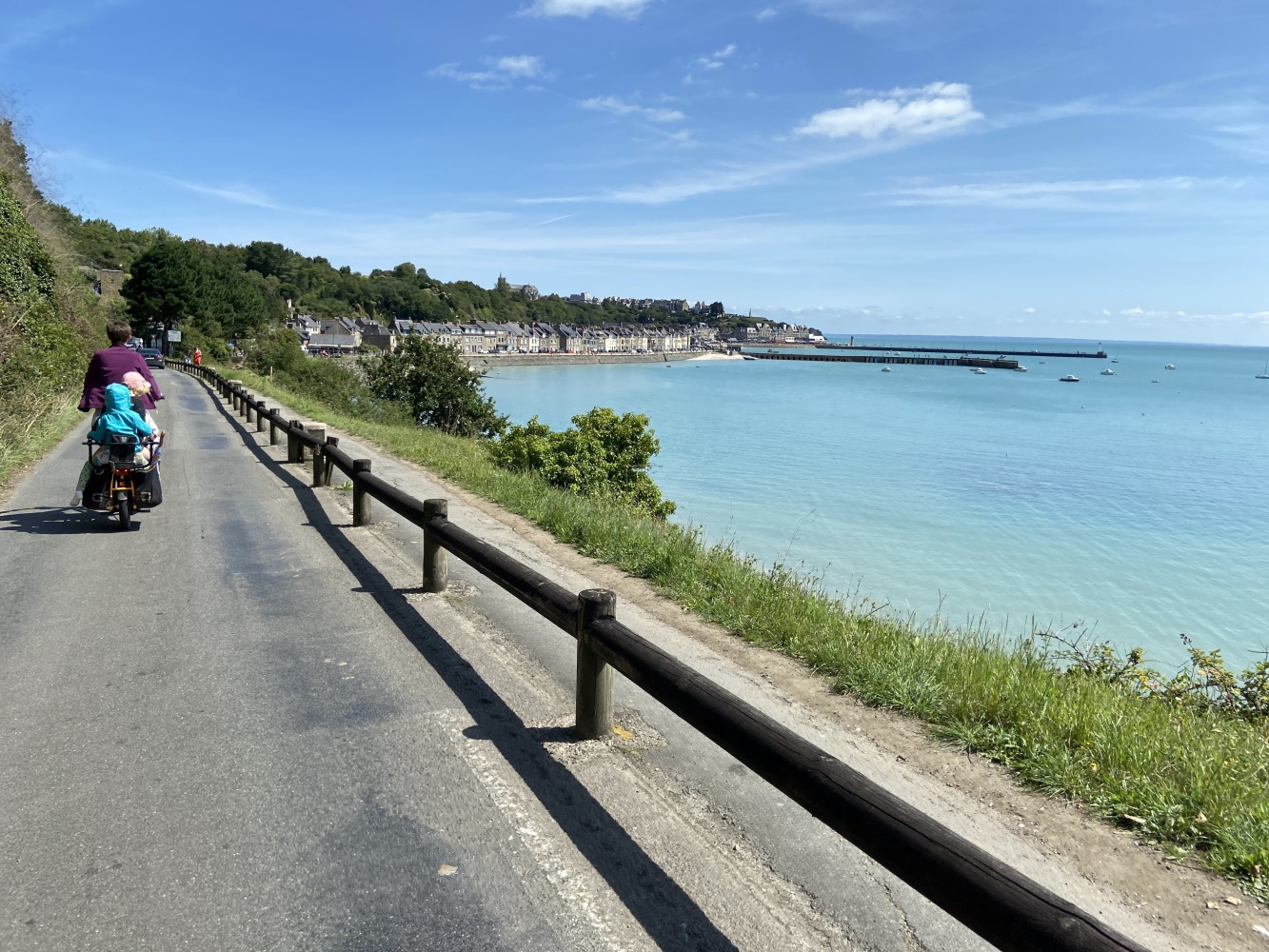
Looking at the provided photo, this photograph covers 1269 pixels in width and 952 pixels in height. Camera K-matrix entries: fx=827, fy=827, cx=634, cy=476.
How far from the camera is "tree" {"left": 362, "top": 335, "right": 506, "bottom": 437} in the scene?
33.8 m

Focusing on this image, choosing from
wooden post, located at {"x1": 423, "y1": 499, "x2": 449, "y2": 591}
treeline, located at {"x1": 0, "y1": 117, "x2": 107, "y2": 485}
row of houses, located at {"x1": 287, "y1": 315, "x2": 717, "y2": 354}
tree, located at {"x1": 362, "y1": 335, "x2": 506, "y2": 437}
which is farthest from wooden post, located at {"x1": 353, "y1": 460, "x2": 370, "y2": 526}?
row of houses, located at {"x1": 287, "y1": 315, "x2": 717, "y2": 354}

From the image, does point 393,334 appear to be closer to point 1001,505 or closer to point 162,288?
point 162,288

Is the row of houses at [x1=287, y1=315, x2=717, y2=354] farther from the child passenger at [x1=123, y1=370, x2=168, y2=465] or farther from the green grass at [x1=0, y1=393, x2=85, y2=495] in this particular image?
the child passenger at [x1=123, y1=370, x2=168, y2=465]

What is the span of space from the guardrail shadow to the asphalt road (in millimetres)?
12

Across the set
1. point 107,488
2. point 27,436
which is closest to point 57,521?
point 107,488

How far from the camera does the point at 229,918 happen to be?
2.99 metres

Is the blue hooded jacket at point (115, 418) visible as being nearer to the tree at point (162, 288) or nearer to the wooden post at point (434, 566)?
the wooden post at point (434, 566)

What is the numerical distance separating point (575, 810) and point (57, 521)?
8.69m

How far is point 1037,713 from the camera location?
4.71 m

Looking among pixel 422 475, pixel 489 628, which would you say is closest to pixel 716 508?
pixel 422 475

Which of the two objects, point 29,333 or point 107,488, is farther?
point 29,333

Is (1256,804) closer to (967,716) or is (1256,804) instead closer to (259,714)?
(967,716)

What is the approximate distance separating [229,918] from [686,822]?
187 cm

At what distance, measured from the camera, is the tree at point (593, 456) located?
1905 cm
